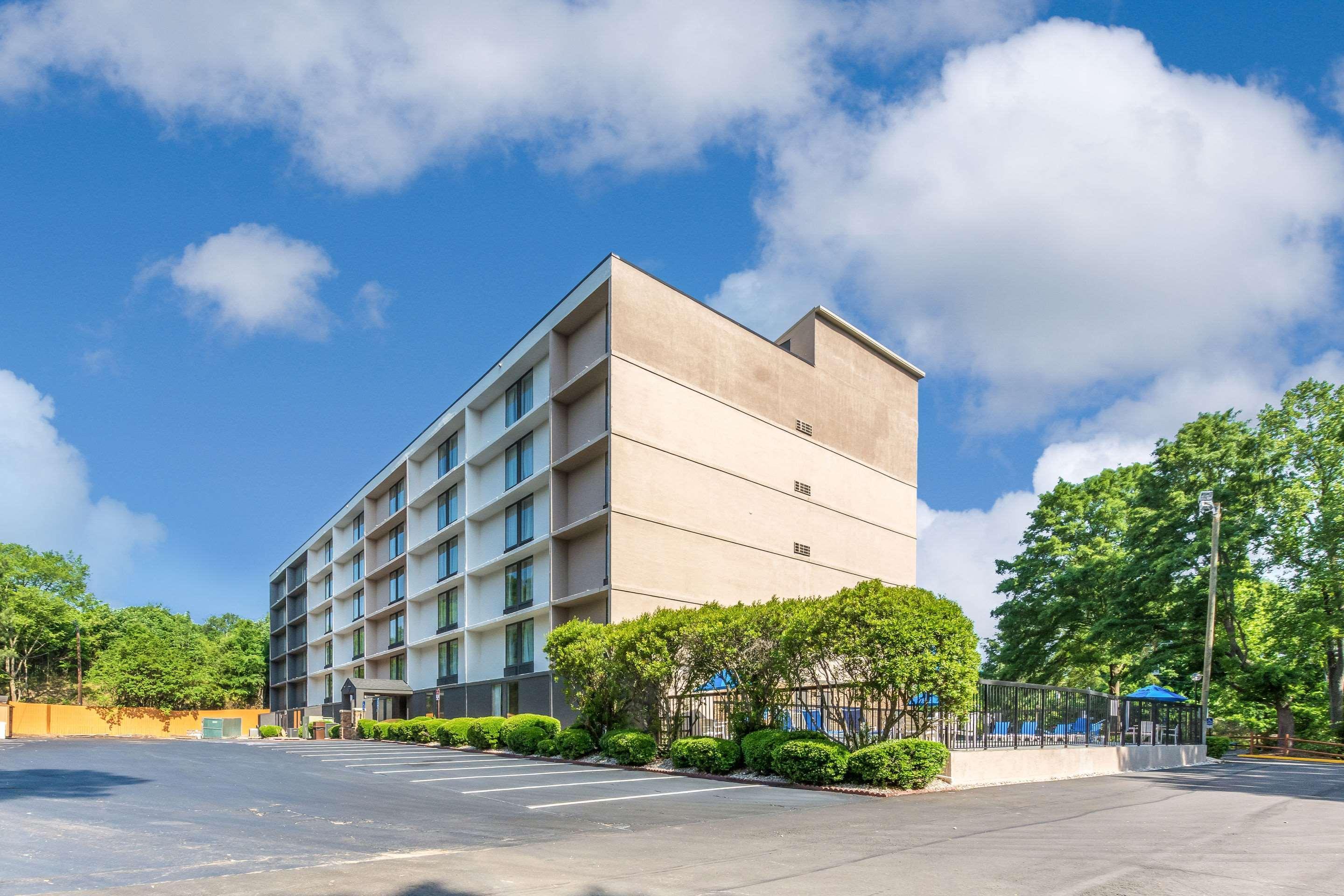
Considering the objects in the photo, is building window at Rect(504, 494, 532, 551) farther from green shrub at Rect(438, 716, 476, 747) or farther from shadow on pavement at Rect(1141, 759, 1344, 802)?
shadow on pavement at Rect(1141, 759, 1344, 802)

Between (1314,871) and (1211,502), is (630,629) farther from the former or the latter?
(1211,502)

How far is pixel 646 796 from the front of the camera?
1905 centimetres

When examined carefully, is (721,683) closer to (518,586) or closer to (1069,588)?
(518,586)

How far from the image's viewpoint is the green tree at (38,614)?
7288cm

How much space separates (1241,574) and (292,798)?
125 ft

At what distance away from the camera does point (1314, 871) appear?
10.6 m

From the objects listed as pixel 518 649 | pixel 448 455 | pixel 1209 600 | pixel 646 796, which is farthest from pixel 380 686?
pixel 1209 600

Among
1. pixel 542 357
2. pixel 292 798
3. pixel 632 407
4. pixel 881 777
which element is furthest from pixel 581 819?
pixel 542 357

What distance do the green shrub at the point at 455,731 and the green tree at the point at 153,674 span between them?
40.7 m

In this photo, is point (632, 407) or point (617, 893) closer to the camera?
point (617, 893)

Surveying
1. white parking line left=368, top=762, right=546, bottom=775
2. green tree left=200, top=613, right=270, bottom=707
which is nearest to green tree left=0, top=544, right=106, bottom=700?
green tree left=200, top=613, right=270, bottom=707

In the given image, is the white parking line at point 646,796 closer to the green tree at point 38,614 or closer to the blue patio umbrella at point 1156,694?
the blue patio umbrella at point 1156,694

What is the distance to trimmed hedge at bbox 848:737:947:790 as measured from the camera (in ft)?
66.2

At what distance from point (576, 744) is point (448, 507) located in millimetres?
24202
